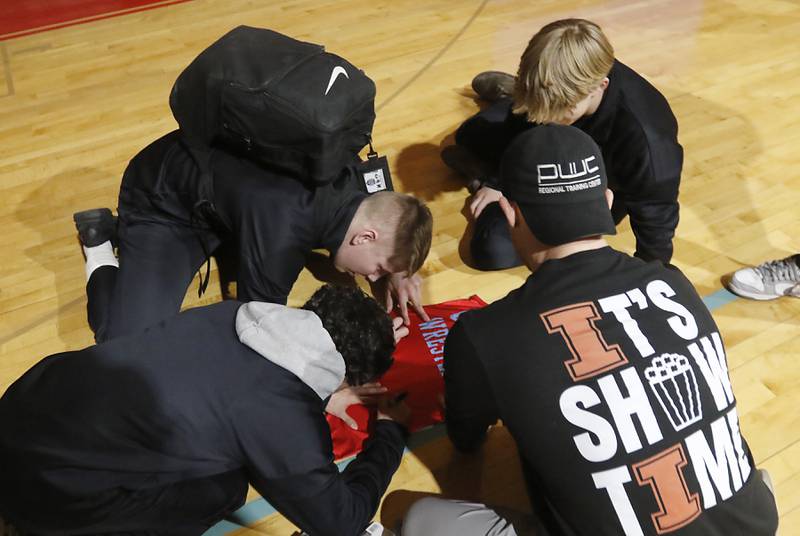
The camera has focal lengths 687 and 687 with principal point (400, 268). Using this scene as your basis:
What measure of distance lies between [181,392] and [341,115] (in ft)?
3.18

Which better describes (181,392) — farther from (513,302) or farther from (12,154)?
(12,154)

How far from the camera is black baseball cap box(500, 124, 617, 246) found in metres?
1.45

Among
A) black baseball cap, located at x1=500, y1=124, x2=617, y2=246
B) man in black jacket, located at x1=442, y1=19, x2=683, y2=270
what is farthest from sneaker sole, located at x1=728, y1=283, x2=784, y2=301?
black baseball cap, located at x1=500, y1=124, x2=617, y2=246

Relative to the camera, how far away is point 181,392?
1.35m

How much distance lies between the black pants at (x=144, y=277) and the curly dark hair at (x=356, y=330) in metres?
0.99

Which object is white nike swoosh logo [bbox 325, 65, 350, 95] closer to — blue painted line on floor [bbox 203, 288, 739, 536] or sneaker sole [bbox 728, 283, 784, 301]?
blue painted line on floor [bbox 203, 288, 739, 536]

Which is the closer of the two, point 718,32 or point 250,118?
point 250,118

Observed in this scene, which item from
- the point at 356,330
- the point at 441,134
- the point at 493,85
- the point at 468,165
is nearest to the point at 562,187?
the point at 356,330

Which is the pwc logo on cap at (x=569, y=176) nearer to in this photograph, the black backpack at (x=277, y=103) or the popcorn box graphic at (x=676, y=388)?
the popcorn box graphic at (x=676, y=388)

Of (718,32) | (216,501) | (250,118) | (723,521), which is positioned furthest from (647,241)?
(718,32)

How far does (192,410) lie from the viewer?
1351 millimetres

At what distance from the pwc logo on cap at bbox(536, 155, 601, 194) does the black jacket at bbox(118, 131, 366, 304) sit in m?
0.81

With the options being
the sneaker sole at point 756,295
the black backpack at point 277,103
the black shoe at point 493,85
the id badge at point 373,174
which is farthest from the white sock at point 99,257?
the sneaker sole at point 756,295

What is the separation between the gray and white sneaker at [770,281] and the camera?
2545 mm
